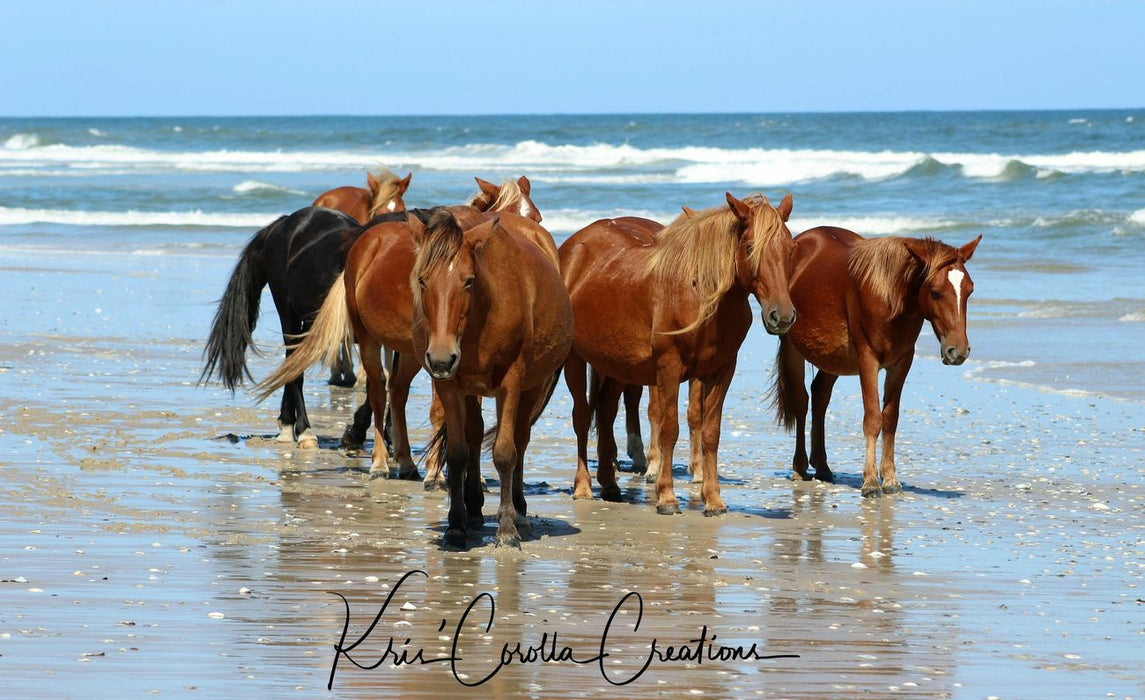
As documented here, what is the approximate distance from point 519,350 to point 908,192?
3182cm

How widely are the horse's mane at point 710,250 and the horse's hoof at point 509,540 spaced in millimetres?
1507

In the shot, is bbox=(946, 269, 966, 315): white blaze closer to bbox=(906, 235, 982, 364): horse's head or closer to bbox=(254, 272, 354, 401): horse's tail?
bbox=(906, 235, 982, 364): horse's head

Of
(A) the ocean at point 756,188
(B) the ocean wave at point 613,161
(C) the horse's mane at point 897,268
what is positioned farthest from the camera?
(B) the ocean wave at point 613,161

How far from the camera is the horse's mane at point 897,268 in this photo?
28.2 feet

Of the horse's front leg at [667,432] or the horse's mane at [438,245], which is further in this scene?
the horse's front leg at [667,432]

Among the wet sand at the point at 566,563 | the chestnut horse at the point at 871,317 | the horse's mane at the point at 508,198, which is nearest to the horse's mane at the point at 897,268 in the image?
the chestnut horse at the point at 871,317

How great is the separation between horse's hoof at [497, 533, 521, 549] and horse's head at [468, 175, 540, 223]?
236 centimetres

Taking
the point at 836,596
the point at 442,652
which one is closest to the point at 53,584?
the point at 442,652

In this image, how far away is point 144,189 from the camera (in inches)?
1506

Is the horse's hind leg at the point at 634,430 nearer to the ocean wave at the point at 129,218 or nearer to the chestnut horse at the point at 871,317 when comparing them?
the chestnut horse at the point at 871,317

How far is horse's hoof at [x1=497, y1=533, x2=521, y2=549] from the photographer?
21.3ft

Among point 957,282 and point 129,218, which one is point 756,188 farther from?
point 957,282

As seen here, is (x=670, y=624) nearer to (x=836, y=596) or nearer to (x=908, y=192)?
(x=836, y=596)

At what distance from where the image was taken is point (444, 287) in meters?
5.95
